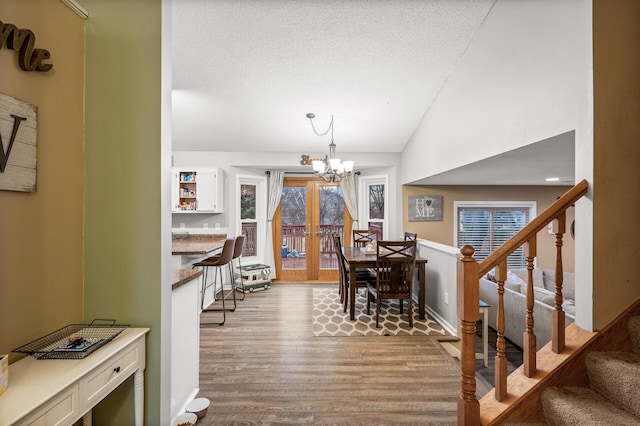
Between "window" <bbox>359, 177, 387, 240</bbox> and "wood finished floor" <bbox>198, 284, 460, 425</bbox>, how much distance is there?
248cm

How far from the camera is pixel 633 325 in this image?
1.40 m

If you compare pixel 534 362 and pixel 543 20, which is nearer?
pixel 534 362

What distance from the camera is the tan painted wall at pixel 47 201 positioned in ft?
3.65

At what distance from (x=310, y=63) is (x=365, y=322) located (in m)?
3.08

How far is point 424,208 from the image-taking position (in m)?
4.88

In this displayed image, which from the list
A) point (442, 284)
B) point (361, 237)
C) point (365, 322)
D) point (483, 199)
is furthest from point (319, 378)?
point (483, 199)

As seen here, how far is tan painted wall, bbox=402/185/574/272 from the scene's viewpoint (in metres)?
4.89

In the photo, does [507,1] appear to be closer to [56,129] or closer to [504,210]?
[56,129]

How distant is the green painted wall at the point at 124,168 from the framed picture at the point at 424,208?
4230mm

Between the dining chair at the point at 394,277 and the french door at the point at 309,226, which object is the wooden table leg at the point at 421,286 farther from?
the french door at the point at 309,226

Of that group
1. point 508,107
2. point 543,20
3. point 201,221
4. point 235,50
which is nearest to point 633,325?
point 508,107

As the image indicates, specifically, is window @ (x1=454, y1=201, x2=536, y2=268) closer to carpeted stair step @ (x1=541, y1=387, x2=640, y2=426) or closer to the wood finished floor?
the wood finished floor

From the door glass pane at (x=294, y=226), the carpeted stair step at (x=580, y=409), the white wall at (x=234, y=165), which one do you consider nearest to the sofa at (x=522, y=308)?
the carpeted stair step at (x=580, y=409)

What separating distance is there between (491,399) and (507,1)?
2735mm
